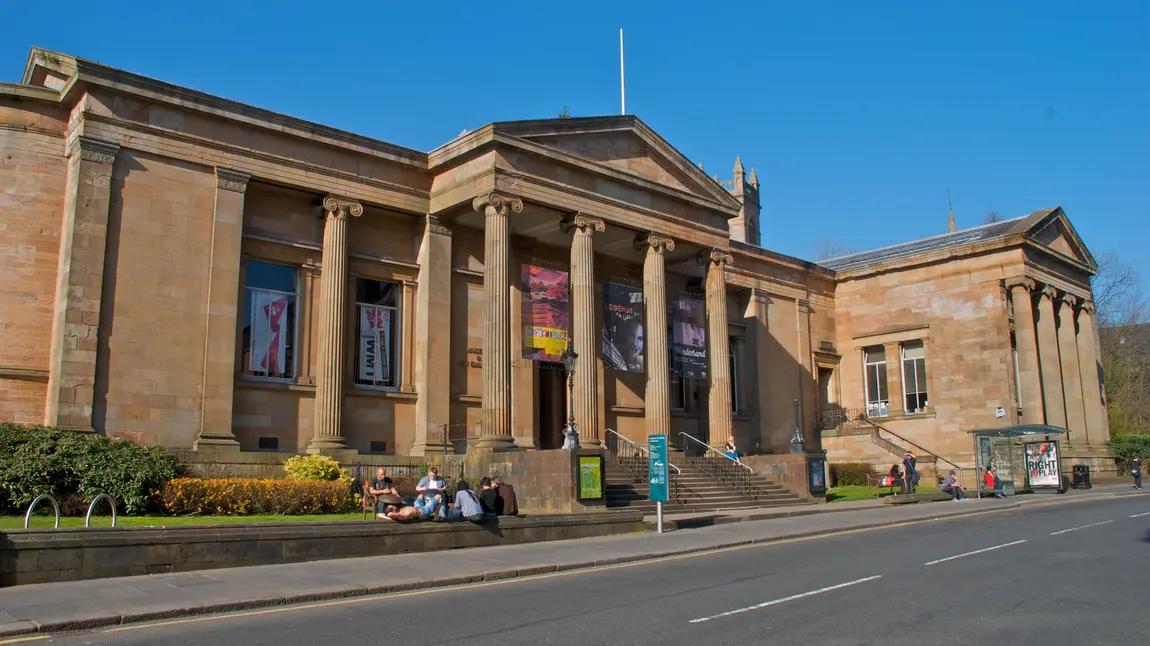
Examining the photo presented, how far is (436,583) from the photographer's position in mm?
13383

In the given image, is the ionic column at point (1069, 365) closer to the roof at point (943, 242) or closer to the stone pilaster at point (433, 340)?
the roof at point (943, 242)

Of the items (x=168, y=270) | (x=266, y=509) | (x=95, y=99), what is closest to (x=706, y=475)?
(x=266, y=509)

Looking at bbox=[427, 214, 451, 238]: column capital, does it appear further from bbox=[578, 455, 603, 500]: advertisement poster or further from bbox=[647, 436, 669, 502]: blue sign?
bbox=[647, 436, 669, 502]: blue sign

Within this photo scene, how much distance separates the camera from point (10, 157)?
904 inches

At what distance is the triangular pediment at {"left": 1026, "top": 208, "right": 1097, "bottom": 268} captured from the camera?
41594mm

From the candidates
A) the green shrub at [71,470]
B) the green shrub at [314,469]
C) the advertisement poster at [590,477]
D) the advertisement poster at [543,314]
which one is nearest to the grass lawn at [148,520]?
the green shrub at [71,470]

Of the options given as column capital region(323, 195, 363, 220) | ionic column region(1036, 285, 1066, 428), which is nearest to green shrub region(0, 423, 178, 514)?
column capital region(323, 195, 363, 220)

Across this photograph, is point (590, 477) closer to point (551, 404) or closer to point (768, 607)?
point (551, 404)

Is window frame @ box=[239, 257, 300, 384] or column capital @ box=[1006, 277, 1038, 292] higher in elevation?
column capital @ box=[1006, 277, 1038, 292]

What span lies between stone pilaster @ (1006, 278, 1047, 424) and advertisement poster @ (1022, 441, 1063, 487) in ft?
10.9

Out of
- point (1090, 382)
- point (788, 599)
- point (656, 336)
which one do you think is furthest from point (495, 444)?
point (1090, 382)

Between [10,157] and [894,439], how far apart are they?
1380 inches

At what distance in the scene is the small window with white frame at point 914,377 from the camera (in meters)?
42.5

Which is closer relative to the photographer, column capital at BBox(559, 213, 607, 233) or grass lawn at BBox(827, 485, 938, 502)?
column capital at BBox(559, 213, 607, 233)
